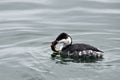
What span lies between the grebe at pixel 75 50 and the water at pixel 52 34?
33 centimetres

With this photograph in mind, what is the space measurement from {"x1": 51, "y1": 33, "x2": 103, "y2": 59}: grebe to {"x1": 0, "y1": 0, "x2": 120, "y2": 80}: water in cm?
33

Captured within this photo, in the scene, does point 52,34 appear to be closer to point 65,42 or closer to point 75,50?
point 65,42

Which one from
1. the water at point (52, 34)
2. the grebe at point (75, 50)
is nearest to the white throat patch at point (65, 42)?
the grebe at point (75, 50)

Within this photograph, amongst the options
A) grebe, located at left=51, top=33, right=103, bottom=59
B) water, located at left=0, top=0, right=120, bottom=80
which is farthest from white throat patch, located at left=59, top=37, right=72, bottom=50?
water, located at left=0, top=0, right=120, bottom=80

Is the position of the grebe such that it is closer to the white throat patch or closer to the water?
the white throat patch

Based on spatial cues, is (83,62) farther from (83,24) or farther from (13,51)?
(83,24)

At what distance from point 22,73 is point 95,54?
8.83ft

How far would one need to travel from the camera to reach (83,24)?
68.9 feet

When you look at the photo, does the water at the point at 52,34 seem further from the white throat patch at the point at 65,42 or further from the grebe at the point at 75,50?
the white throat patch at the point at 65,42

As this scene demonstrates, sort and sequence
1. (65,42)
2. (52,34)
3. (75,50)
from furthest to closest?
(52,34)
(65,42)
(75,50)

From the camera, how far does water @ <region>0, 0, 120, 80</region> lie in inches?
584

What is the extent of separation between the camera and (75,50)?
16.8 m

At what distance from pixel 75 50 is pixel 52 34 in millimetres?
3028

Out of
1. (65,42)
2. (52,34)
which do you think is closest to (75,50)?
(65,42)
